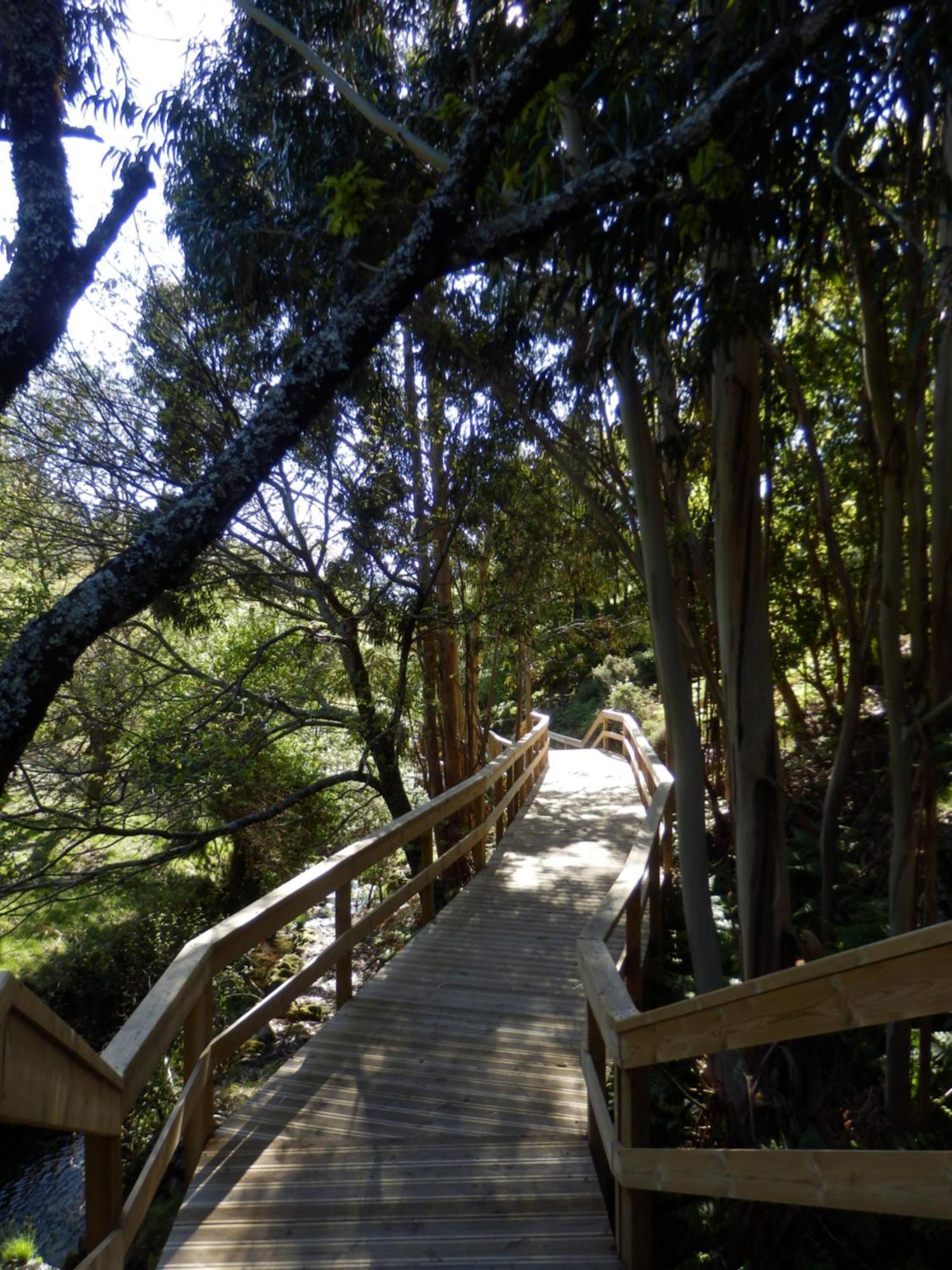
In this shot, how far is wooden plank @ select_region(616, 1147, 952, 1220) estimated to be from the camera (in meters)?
1.65

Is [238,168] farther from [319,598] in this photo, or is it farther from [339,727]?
[339,727]

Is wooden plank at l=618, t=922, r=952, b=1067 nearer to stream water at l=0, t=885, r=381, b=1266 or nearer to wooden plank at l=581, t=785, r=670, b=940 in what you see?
wooden plank at l=581, t=785, r=670, b=940

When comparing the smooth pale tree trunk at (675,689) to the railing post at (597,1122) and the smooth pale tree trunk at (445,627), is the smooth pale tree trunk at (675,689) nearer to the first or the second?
the railing post at (597,1122)

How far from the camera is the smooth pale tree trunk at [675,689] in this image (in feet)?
17.1

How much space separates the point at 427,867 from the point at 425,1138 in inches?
103

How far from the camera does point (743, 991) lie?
2307 mm

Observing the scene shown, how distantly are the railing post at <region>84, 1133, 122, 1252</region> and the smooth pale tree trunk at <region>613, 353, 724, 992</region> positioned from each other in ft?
12.3

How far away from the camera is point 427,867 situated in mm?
6328

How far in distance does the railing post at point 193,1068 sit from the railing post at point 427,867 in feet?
9.16

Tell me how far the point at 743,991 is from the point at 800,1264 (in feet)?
8.32

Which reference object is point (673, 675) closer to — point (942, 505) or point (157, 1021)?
point (942, 505)

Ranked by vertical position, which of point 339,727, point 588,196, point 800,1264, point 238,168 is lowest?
point 800,1264

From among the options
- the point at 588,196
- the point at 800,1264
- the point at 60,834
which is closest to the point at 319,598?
the point at 60,834

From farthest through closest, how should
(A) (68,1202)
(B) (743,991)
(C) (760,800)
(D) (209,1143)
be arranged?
1. (A) (68,1202)
2. (C) (760,800)
3. (D) (209,1143)
4. (B) (743,991)
